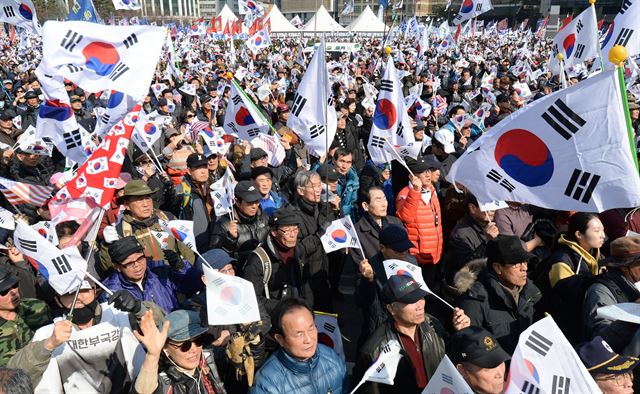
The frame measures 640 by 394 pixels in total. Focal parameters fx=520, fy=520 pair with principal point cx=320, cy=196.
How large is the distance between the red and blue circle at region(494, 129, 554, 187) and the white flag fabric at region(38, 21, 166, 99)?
3.78 meters

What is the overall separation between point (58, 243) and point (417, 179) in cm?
319

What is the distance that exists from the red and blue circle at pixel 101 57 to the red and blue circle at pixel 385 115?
2908mm

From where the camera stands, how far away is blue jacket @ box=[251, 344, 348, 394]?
2758 mm

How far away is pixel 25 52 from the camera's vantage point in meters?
23.4

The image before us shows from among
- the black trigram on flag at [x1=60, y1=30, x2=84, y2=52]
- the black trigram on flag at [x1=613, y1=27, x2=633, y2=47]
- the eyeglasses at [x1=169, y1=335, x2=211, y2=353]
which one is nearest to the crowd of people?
the eyeglasses at [x1=169, y1=335, x2=211, y2=353]

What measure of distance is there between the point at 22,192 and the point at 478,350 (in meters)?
4.40

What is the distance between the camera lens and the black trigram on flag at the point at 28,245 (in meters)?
3.26

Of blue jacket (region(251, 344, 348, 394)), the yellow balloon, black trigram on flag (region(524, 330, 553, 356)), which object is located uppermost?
the yellow balloon

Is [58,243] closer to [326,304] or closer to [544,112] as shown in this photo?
[326,304]

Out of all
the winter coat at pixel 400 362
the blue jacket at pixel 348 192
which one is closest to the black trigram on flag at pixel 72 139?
the blue jacket at pixel 348 192

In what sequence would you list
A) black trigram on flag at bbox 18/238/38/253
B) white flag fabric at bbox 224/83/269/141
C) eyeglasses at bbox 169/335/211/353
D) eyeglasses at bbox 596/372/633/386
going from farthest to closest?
white flag fabric at bbox 224/83/269/141, black trigram on flag at bbox 18/238/38/253, eyeglasses at bbox 169/335/211/353, eyeglasses at bbox 596/372/633/386

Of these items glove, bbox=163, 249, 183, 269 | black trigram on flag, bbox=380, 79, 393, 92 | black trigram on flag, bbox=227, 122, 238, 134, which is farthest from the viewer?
black trigram on flag, bbox=227, 122, 238, 134

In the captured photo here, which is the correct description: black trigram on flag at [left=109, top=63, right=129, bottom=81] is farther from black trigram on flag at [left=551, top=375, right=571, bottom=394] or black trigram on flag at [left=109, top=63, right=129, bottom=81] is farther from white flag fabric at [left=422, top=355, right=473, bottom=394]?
black trigram on flag at [left=551, top=375, right=571, bottom=394]

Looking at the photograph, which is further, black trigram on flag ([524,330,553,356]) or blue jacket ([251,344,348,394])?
blue jacket ([251,344,348,394])
